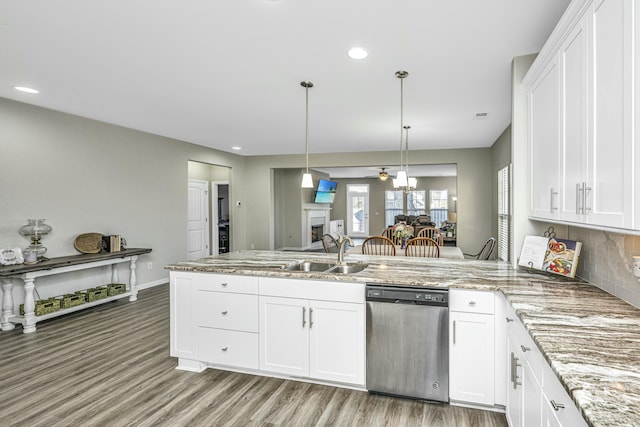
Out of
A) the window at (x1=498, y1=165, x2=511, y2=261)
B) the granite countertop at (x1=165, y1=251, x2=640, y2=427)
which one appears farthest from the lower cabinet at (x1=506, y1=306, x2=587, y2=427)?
the window at (x1=498, y1=165, x2=511, y2=261)

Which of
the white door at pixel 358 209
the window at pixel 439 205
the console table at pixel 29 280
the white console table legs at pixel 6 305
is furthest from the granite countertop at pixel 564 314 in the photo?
the white door at pixel 358 209

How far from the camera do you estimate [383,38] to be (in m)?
2.55

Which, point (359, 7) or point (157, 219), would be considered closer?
point (359, 7)

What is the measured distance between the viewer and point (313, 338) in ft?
8.48

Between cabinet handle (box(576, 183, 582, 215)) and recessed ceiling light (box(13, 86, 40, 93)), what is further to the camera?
recessed ceiling light (box(13, 86, 40, 93))

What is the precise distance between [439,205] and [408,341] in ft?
41.2

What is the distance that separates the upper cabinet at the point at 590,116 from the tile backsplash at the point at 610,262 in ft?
0.88

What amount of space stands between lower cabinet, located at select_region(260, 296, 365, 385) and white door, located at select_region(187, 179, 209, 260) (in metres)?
5.53

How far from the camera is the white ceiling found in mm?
2215

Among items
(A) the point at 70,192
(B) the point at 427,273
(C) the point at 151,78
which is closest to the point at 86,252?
(A) the point at 70,192

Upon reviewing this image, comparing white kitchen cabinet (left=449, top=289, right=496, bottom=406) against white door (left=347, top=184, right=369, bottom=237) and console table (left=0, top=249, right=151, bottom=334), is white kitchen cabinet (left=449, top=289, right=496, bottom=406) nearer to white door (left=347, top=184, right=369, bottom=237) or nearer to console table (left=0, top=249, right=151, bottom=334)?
console table (left=0, top=249, right=151, bottom=334)

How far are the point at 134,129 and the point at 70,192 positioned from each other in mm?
1383

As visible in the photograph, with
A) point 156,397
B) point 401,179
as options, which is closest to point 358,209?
point 401,179

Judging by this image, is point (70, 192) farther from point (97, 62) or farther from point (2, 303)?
point (97, 62)
